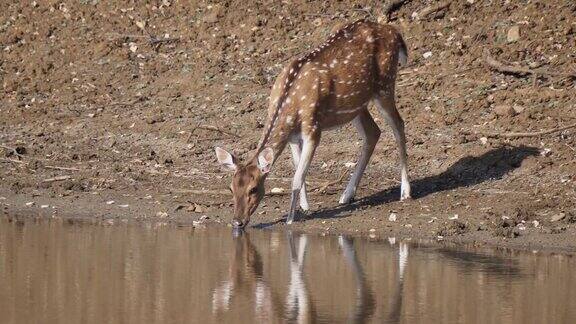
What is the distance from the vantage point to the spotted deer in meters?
14.1

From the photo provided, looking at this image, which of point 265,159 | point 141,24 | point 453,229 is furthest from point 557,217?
point 141,24

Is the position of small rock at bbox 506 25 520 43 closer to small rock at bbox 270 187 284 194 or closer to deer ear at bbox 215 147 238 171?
small rock at bbox 270 187 284 194

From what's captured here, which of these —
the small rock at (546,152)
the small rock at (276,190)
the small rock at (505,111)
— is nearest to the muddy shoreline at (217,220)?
the small rock at (276,190)

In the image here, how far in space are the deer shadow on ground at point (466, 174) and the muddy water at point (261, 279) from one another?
201cm

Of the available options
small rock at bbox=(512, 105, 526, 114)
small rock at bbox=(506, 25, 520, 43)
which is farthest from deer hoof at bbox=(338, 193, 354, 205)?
small rock at bbox=(506, 25, 520, 43)

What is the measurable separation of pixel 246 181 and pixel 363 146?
6.78ft

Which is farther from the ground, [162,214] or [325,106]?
[325,106]

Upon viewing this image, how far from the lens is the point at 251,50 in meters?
19.8

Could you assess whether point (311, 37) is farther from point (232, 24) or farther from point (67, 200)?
point (67, 200)

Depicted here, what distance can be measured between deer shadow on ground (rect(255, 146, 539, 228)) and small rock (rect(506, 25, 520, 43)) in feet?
8.72

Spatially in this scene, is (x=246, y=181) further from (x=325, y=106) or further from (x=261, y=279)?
(x=261, y=279)

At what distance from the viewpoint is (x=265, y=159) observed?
46.1ft

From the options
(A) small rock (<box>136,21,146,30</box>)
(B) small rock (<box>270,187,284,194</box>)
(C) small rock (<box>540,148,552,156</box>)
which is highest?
(A) small rock (<box>136,21,146,30</box>)

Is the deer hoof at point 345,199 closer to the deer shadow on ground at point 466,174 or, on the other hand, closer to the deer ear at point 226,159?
the deer shadow on ground at point 466,174
